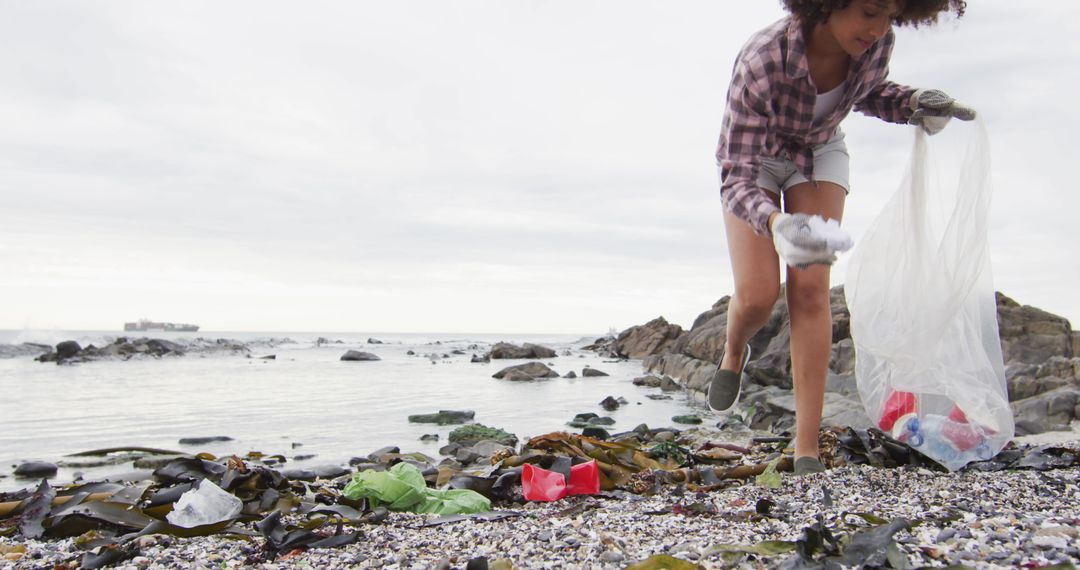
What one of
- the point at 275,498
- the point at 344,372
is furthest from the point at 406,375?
the point at 275,498

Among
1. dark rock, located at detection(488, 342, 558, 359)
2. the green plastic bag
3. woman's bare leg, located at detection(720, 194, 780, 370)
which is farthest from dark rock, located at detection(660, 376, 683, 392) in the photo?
→ dark rock, located at detection(488, 342, 558, 359)

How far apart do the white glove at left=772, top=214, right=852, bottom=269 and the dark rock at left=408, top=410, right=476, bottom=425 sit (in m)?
5.72

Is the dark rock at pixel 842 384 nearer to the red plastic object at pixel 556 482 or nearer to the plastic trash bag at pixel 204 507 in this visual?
the red plastic object at pixel 556 482

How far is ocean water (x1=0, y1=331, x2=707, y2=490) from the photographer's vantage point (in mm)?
6337

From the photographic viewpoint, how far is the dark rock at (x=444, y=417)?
768 cm

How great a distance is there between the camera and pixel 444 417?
776cm

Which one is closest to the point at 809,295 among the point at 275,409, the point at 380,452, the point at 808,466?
the point at 808,466

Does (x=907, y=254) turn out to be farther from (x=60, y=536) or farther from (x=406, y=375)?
(x=406, y=375)

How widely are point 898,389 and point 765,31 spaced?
1.83 metres

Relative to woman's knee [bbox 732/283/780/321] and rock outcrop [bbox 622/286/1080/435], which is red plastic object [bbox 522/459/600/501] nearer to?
woman's knee [bbox 732/283/780/321]

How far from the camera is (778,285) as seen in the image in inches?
135

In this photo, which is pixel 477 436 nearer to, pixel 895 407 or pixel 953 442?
pixel 895 407

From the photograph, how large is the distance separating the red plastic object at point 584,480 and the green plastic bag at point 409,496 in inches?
17.9

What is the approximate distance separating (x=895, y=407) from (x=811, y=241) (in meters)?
1.86
